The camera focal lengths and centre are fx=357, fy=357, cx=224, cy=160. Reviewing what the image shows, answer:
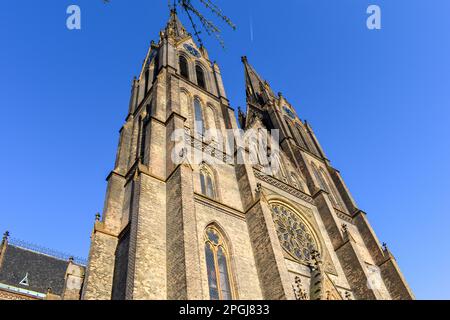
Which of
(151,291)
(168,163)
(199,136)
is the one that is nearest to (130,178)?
(168,163)

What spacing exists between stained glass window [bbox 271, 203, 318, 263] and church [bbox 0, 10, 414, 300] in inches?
2.8

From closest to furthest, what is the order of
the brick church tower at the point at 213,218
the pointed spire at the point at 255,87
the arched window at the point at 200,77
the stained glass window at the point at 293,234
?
the brick church tower at the point at 213,218 < the stained glass window at the point at 293,234 < the arched window at the point at 200,77 < the pointed spire at the point at 255,87

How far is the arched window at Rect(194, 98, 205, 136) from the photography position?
66.9 feet

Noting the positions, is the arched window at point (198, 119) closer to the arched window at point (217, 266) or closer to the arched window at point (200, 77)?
the arched window at point (200, 77)

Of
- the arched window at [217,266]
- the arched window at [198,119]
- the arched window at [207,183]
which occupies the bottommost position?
the arched window at [217,266]

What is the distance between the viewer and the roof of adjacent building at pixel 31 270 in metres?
23.7

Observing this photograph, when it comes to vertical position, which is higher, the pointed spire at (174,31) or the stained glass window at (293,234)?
the pointed spire at (174,31)

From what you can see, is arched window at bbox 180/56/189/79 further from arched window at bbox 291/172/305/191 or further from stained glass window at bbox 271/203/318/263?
stained glass window at bbox 271/203/318/263

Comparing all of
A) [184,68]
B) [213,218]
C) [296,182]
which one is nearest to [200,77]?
[184,68]

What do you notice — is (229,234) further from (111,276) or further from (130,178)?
(130,178)

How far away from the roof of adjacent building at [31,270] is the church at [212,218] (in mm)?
370

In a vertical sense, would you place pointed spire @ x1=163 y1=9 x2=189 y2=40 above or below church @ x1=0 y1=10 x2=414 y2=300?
above

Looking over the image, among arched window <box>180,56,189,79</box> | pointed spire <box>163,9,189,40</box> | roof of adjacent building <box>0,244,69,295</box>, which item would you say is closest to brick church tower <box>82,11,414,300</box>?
arched window <box>180,56,189,79</box>

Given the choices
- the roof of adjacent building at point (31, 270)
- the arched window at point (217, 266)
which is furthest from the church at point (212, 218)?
the roof of adjacent building at point (31, 270)
